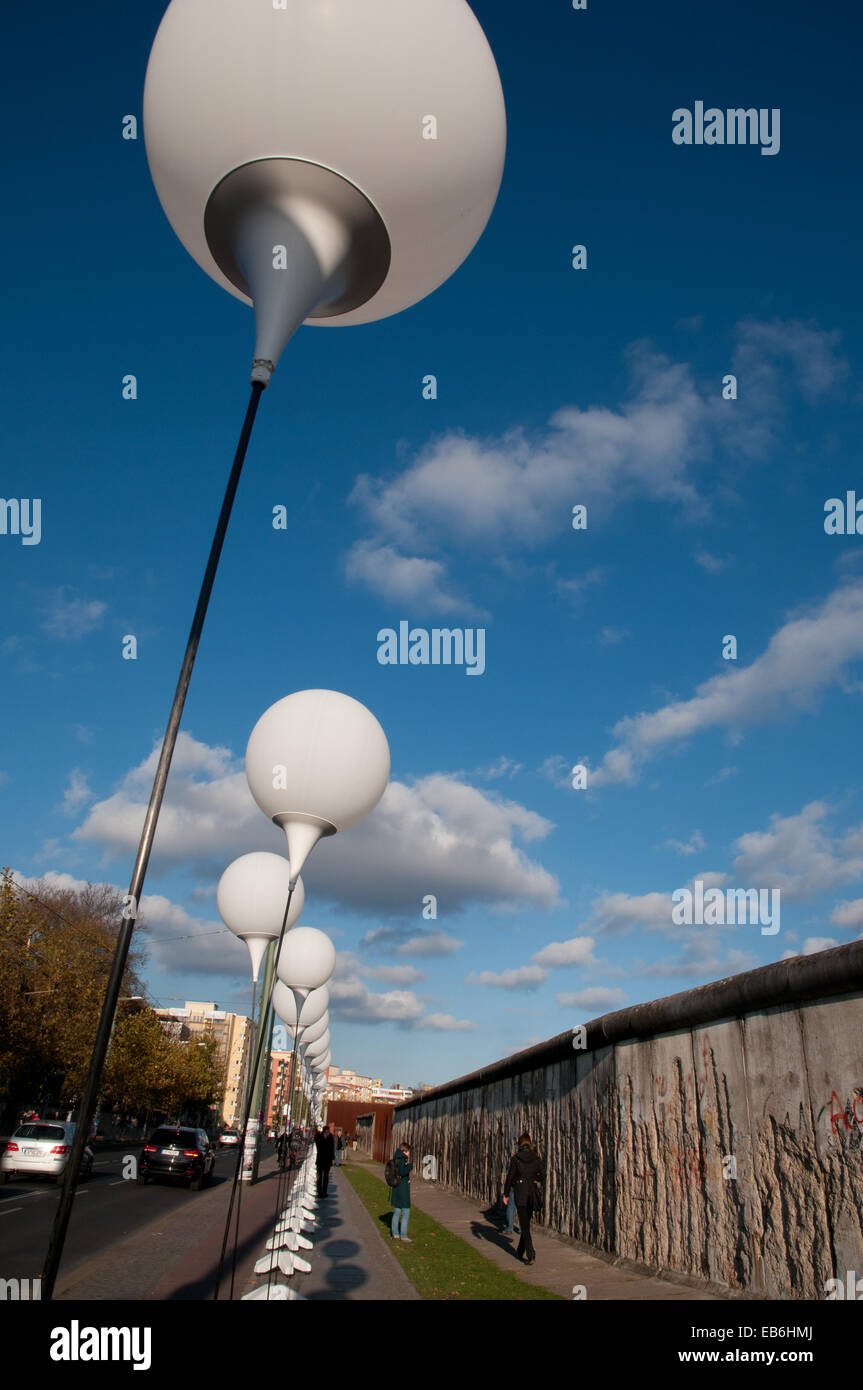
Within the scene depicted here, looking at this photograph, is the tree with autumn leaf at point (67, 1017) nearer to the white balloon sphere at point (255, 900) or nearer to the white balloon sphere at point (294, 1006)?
the white balloon sphere at point (294, 1006)

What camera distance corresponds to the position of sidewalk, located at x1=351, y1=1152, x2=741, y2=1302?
6.77m

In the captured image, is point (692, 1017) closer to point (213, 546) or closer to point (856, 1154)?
point (856, 1154)

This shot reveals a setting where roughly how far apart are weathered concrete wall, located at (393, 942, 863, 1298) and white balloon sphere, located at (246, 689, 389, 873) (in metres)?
3.42

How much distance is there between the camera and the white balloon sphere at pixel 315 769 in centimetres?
533

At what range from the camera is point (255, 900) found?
8516 mm

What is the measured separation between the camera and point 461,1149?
2048 centimetres

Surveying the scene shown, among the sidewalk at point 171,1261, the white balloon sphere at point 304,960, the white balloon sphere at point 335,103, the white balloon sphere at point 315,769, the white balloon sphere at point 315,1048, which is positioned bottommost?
the sidewalk at point 171,1261

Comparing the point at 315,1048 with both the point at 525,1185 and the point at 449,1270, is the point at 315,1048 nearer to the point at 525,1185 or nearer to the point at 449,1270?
the point at 525,1185

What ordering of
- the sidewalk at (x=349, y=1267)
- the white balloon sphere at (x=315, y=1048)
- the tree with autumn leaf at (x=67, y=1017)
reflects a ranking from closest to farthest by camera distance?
the sidewalk at (x=349, y=1267) < the white balloon sphere at (x=315, y=1048) < the tree with autumn leaf at (x=67, y=1017)

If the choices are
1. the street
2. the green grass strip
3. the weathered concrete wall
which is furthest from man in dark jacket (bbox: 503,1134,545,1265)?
the street

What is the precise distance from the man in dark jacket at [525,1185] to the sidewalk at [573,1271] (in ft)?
0.57

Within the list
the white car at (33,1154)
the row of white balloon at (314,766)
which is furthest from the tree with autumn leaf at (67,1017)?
the row of white balloon at (314,766)
